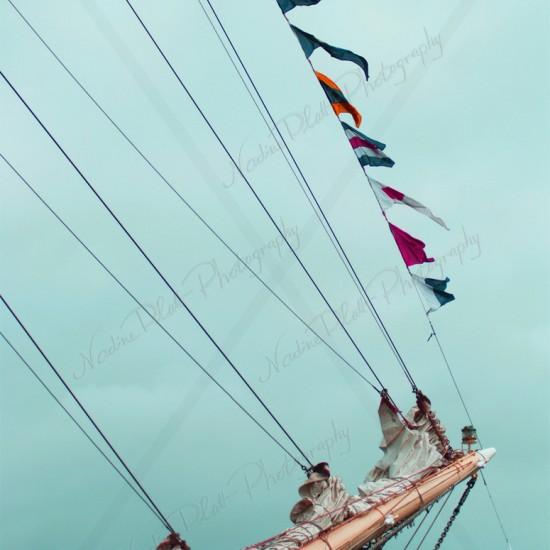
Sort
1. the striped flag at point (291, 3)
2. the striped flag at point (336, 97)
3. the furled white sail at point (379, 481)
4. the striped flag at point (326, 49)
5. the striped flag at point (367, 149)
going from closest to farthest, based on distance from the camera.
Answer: the furled white sail at point (379, 481) < the striped flag at point (291, 3) < the striped flag at point (326, 49) < the striped flag at point (336, 97) < the striped flag at point (367, 149)

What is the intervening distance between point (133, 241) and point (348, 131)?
877 cm

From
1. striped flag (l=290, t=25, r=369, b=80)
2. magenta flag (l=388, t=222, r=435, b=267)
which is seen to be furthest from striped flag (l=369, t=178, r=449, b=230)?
striped flag (l=290, t=25, r=369, b=80)

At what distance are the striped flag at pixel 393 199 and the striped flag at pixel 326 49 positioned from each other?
4550 millimetres

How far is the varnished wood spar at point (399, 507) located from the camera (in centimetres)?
1884

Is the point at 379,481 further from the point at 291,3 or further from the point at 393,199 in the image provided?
the point at 291,3

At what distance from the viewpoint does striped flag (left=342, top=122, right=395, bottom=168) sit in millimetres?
23953

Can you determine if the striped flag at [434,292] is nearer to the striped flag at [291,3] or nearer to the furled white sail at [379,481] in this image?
the furled white sail at [379,481]

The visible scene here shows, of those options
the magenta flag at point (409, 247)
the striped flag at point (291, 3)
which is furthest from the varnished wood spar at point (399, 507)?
the striped flag at point (291, 3)

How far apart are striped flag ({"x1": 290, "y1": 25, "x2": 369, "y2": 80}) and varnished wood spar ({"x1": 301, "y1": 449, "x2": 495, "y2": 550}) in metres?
9.46

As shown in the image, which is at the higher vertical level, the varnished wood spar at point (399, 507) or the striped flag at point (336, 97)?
the striped flag at point (336, 97)

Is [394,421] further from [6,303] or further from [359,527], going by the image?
[6,303]

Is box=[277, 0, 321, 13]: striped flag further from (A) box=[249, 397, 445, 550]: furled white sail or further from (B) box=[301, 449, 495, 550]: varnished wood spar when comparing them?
(B) box=[301, 449, 495, 550]: varnished wood spar

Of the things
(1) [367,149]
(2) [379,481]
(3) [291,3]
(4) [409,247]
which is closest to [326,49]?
(3) [291,3]

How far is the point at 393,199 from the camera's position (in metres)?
24.8
